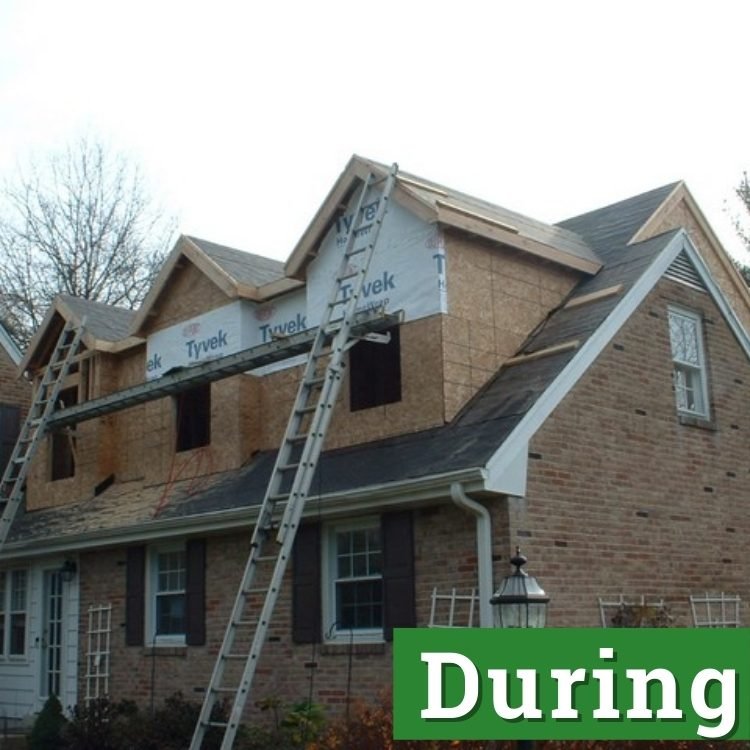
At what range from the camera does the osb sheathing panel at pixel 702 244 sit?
57.0 feet

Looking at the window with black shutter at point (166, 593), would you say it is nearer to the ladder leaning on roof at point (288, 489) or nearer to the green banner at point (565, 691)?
the ladder leaning on roof at point (288, 489)

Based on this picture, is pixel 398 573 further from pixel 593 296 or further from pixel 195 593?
pixel 593 296

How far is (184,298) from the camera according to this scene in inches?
701

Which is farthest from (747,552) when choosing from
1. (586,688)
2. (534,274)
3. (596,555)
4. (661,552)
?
(586,688)

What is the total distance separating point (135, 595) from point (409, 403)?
16.6 ft

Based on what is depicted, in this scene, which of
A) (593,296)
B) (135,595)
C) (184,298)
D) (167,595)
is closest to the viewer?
(593,296)

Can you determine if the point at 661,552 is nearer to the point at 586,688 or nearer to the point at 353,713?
the point at 353,713

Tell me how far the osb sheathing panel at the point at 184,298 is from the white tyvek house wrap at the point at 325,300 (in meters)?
0.14

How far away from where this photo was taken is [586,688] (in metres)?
8.67

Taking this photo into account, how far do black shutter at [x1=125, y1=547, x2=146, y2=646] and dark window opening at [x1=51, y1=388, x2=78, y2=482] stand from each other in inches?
173

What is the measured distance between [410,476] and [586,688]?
3.60 meters

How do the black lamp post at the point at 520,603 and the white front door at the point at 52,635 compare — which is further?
the white front door at the point at 52,635

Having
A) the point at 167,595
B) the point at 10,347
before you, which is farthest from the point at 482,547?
the point at 10,347

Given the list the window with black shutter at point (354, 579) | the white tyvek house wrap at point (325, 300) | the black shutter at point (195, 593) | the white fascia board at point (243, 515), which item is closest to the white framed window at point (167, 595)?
the black shutter at point (195, 593)
